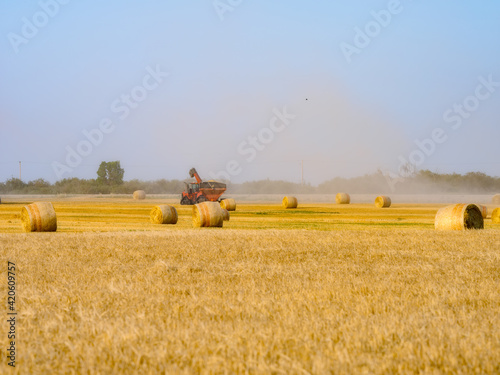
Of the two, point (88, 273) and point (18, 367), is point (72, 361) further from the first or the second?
point (88, 273)

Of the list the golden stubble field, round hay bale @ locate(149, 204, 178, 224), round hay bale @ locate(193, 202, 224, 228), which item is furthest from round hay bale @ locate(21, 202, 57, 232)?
the golden stubble field

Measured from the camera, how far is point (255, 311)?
21.4 ft

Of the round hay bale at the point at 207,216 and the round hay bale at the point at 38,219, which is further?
the round hay bale at the point at 207,216

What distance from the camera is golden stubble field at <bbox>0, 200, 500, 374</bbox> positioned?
481 cm

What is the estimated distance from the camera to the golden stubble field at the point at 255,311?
4.81m

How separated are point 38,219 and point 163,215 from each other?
626 centimetres

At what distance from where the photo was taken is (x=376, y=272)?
9.85 m

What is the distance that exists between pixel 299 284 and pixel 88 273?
3.64 metres

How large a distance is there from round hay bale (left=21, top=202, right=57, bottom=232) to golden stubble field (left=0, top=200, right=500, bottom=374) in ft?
21.6

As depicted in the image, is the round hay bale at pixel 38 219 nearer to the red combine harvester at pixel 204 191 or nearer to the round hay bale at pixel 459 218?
the round hay bale at pixel 459 218

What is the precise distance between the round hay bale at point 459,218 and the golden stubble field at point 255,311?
6.66m

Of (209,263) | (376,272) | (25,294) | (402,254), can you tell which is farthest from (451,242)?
(25,294)

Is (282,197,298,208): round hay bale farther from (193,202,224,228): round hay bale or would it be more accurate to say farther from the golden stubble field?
the golden stubble field

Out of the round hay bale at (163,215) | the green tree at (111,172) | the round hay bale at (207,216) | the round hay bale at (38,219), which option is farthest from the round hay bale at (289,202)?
the green tree at (111,172)
